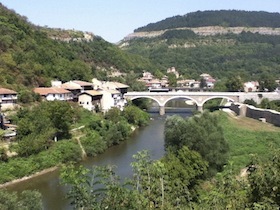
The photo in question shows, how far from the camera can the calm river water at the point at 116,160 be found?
1723 centimetres

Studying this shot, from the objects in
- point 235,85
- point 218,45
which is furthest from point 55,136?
point 218,45

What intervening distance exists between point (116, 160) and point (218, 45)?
9263 centimetres

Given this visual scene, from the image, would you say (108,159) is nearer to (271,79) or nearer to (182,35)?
(271,79)

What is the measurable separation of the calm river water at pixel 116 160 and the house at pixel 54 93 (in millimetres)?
5753

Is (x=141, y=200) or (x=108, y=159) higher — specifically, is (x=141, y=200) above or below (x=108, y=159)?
above

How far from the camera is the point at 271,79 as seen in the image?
51.9 meters

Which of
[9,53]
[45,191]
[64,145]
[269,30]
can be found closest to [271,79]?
[9,53]

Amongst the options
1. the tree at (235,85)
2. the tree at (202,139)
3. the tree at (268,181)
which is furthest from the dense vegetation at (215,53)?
the tree at (268,181)

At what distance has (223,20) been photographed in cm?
14788

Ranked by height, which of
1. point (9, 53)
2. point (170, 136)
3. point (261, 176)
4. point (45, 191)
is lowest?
point (45, 191)

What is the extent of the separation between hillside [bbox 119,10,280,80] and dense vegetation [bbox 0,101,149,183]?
44084 mm

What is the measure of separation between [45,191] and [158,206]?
11.4 m

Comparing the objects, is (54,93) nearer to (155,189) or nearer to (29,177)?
(29,177)

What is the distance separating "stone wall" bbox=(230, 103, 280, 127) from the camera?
29281mm
